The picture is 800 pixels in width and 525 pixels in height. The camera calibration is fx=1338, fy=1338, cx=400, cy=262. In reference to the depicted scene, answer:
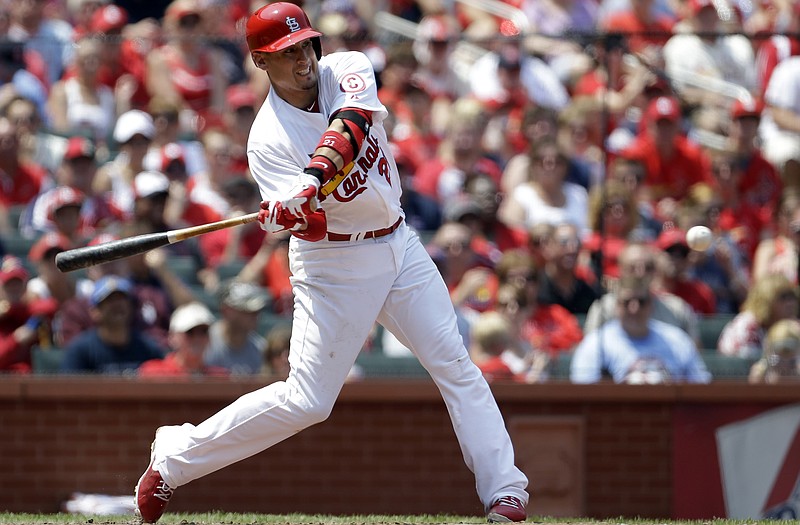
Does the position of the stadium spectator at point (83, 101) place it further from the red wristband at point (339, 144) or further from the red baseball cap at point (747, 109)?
the red wristband at point (339, 144)

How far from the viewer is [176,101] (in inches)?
374

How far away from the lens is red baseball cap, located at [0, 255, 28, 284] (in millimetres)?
7453

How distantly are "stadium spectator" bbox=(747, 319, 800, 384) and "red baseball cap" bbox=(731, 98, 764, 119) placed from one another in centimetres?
176

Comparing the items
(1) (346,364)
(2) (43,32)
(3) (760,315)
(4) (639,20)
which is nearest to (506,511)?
(1) (346,364)

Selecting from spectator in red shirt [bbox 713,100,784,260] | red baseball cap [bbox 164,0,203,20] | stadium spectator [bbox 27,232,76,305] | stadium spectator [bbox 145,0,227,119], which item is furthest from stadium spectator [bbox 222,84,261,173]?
spectator in red shirt [bbox 713,100,784,260]

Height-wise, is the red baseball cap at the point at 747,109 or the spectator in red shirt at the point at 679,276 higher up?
the red baseball cap at the point at 747,109

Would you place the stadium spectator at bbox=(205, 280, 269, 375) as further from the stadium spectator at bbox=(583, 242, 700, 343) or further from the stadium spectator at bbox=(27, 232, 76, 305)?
the stadium spectator at bbox=(583, 242, 700, 343)

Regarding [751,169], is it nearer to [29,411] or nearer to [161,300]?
[161,300]

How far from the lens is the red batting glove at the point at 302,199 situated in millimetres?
4449

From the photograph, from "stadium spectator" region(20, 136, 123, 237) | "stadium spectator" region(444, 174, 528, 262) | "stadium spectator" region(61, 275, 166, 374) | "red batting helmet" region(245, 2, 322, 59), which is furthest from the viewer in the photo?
"stadium spectator" region(444, 174, 528, 262)

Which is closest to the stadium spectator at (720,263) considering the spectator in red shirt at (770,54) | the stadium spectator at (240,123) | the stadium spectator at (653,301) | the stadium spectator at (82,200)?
the stadium spectator at (653,301)

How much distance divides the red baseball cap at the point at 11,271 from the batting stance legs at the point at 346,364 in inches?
109

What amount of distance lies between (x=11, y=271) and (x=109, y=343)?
0.73 metres

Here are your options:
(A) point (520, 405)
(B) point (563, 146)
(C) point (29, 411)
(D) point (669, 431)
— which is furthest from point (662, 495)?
(C) point (29, 411)
